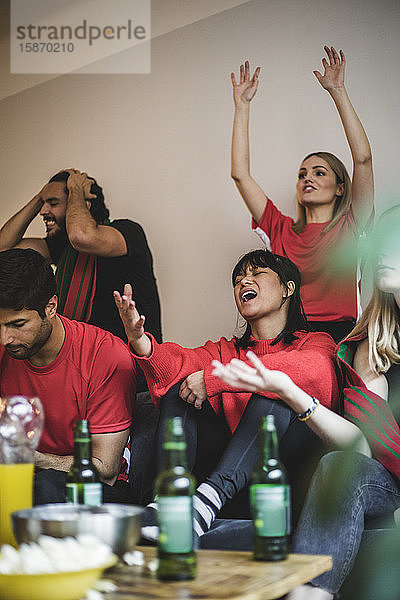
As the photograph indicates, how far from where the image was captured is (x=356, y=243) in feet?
9.04

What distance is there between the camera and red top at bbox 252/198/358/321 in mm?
A: 2736

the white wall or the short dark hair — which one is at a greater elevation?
the white wall

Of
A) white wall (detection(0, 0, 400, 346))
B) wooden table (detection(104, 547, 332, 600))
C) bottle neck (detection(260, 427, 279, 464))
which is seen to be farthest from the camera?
white wall (detection(0, 0, 400, 346))

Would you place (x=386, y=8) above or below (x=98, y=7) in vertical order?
below

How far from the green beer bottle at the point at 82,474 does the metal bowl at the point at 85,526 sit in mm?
127

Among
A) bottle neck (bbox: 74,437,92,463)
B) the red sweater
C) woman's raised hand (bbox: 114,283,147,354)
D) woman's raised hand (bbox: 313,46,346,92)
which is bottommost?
bottle neck (bbox: 74,437,92,463)

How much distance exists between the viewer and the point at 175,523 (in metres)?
1.07

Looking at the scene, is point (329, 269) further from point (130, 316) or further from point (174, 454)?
point (174, 454)

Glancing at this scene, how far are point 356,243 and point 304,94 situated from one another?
0.85m

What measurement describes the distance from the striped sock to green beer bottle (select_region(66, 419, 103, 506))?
422mm

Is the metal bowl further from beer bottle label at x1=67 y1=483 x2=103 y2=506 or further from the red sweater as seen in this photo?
the red sweater

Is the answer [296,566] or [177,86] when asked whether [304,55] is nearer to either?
[177,86]

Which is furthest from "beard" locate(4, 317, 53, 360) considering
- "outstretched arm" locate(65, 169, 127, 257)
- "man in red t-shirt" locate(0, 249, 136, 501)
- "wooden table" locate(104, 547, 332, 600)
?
"wooden table" locate(104, 547, 332, 600)

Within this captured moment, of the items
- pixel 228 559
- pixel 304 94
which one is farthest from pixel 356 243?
pixel 228 559
